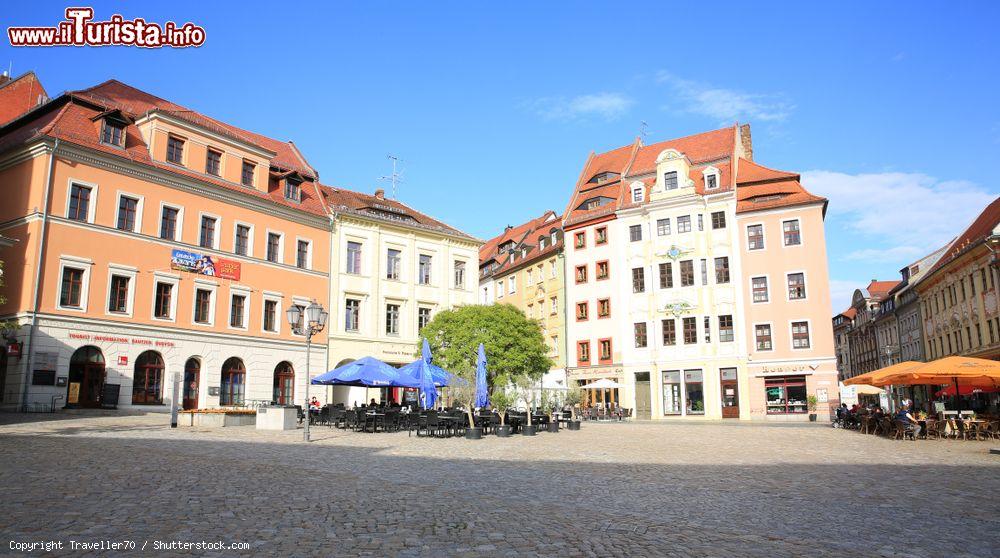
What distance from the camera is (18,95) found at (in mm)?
37094

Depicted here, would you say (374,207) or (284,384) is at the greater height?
(374,207)

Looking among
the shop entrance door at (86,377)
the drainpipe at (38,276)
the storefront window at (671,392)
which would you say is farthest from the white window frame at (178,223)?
the storefront window at (671,392)

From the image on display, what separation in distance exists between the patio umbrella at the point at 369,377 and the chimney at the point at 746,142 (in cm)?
3721

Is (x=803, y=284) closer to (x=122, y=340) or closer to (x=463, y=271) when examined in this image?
(x=463, y=271)

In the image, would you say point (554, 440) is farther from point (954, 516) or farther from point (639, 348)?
point (639, 348)

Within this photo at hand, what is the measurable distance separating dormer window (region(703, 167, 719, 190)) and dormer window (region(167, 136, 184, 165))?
3225 cm

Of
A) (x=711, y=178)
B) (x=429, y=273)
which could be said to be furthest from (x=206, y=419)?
(x=711, y=178)

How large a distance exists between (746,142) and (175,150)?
133ft

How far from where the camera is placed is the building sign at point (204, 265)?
32.2m

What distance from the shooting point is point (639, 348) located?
4634 cm

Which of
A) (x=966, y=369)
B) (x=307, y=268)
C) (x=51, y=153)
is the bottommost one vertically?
(x=966, y=369)

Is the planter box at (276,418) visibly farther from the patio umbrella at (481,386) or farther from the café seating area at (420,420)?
the patio umbrella at (481,386)

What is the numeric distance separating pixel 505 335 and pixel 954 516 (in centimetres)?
2981

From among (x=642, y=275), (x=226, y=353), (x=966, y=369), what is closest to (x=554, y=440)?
(x=966, y=369)
